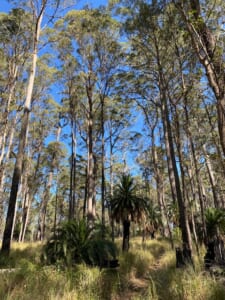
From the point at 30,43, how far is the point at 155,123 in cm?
1073

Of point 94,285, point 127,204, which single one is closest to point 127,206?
point 127,204

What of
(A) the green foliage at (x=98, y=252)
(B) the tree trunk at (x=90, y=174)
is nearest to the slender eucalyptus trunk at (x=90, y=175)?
(B) the tree trunk at (x=90, y=174)

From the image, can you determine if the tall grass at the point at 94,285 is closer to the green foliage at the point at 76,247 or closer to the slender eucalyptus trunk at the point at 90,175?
the green foliage at the point at 76,247

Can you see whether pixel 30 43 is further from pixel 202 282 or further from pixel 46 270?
pixel 202 282

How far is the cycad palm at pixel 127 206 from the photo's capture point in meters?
12.1

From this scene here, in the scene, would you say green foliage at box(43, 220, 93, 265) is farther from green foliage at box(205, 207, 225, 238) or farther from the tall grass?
green foliage at box(205, 207, 225, 238)

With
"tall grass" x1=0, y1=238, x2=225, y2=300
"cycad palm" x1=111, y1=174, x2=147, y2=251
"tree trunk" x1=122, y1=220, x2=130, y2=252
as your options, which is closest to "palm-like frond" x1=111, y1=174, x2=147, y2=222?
"cycad palm" x1=111, y1=174, x2=147, y2=251

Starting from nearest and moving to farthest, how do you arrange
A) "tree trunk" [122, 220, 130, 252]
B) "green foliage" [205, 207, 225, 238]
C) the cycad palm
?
"green foliage" [205, 207, 225, 238] → "tree trunk" [122, 220, 130, 252] → the cycad palm

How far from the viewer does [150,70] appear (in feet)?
43.2

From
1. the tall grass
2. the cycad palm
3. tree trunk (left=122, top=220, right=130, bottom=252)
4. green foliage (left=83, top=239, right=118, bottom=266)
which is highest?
the cycad palm

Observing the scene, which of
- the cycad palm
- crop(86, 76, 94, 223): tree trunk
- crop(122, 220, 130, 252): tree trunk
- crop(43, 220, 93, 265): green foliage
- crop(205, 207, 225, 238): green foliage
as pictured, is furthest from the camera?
crop(86, 76, 94, 223): tree trunk

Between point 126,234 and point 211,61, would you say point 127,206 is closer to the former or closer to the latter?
point 126,234

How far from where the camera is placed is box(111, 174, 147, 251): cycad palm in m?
12.1

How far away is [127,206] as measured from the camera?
1227 centimetres
